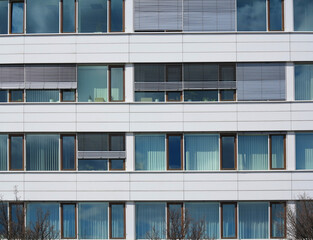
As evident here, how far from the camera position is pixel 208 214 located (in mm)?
17938

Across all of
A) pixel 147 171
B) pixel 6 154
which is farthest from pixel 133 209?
pixel 6 154

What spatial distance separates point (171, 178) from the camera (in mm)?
17656

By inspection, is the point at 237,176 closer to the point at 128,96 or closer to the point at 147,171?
the point at 147,171

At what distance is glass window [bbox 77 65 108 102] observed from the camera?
18188 millimetres

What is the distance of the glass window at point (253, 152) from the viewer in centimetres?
1800

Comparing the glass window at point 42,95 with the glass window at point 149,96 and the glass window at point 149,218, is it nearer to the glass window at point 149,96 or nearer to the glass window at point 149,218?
the glass window at point 149,96

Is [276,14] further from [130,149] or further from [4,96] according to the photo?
[4,96]

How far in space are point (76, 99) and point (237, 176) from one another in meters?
7.65

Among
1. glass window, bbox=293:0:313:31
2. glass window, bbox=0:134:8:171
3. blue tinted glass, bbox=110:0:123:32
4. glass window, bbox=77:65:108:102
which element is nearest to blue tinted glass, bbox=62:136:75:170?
glass window, bbox=77:65:108:102

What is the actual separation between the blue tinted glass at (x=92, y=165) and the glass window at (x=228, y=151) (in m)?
5.09

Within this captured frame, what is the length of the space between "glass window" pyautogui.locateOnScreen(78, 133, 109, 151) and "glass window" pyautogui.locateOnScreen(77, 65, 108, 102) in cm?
154

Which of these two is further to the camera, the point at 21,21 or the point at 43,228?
the point at 21,21

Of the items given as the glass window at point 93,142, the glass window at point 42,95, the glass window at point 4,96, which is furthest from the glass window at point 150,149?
the glass window at point 4,96

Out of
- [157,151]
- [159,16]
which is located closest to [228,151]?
[157,151]
